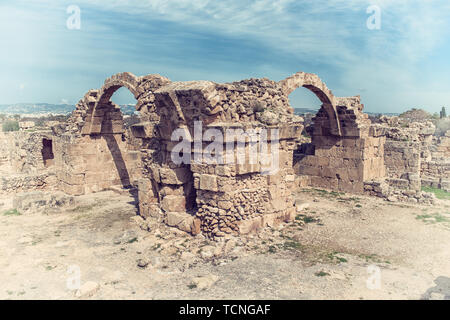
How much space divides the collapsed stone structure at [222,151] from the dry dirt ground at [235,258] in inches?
28.8

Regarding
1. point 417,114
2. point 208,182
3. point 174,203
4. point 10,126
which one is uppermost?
point 417,114

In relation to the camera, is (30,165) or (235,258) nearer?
(235,258)

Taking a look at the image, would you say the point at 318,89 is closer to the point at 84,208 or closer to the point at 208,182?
the point at 208,182

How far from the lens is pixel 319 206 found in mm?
10320

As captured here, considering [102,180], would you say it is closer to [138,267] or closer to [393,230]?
[138,267]

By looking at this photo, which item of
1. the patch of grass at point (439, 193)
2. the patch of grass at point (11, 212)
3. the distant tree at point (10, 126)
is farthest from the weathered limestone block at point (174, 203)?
the distant tree at point (10, 126)

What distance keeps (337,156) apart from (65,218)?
30.1 feet

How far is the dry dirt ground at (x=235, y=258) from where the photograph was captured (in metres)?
5.51

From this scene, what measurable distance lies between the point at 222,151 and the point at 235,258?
221 centimetres

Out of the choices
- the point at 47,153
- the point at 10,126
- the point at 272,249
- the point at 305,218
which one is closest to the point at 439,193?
the point at 305,218

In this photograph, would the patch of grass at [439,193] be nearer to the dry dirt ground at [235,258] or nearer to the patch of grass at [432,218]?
the dry dirt ground at [235,258]

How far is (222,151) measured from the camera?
725cm

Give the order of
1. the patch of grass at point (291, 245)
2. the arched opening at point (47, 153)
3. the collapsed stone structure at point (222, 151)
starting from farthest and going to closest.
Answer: the arched opening at point (47, 153), the collapsed stone structure at point (222, 151), the patch of grass at point (291, 245)
